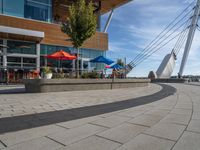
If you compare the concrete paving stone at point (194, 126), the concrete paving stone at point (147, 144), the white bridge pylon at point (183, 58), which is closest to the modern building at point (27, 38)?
the concrete paving stone at point (194, 126)

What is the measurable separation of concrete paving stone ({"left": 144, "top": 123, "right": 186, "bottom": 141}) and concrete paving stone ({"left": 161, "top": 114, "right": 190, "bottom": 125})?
0.34 m

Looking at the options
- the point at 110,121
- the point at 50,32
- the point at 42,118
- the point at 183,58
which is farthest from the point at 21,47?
the point at 183,58

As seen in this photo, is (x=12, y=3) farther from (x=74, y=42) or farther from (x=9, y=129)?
(x=9, y=129)

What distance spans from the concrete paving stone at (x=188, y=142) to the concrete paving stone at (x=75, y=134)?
1557mm

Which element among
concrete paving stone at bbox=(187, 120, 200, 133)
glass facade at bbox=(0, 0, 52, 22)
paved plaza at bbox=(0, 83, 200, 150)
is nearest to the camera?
paved plaza at bbox=(0, 83, 200, 150)

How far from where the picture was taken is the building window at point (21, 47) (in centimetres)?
1875

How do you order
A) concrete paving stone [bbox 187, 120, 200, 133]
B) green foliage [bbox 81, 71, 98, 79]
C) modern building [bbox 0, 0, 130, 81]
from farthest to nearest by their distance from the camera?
modern building [bbox 0, 0, 130, 81] < green foliage [bbox 81, 71, 98, 79] < concrete paving stone [bbox 187, 120, 200, 133]

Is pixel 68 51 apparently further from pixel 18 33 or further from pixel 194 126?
pixel 194 126

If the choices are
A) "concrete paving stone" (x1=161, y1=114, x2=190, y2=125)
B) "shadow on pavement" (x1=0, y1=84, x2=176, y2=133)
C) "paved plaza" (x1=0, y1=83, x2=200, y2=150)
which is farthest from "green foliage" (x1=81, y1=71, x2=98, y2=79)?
"concrete paving stone" (x1=161, y1=114, x2=190, y2=125)

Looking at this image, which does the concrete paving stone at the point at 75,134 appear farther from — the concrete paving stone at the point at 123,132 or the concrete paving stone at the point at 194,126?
the concrete paving stone at the point at 194,126

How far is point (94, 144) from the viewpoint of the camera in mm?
3574

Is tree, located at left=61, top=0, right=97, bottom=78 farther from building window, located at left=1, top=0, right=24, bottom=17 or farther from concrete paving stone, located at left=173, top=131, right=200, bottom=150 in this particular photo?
concrete paving stone, located at left=173, top=131, right=200, bottom=150

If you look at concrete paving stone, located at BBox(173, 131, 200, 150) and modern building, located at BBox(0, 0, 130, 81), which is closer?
concrete paving stone, located at BBox(173, 131, 200, 150)

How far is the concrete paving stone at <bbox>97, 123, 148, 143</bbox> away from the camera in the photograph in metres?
3.90
